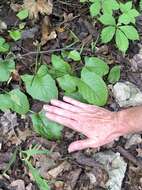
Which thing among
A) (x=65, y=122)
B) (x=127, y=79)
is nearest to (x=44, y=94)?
(x=65, y=122)

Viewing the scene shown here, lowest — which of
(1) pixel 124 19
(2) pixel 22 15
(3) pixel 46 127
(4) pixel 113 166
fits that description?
(4) pixel 113 166

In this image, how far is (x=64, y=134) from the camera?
2.63 m

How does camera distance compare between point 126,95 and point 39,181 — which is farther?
point 126,95

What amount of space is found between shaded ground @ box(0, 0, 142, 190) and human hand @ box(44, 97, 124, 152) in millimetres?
130

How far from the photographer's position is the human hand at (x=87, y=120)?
2.43 m

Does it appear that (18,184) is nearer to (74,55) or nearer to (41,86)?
(41,86)

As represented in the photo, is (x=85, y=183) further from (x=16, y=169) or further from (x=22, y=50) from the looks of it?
(x=22, y=50)

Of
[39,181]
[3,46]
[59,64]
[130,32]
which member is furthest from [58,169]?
[130,32]

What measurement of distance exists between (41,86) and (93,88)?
0.32 m

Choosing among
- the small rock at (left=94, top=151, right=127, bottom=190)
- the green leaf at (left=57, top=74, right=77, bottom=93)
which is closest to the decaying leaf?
the green leaf at (left=57, top=74, right=77, bottom=93)

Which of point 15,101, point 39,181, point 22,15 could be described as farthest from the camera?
point 22,15

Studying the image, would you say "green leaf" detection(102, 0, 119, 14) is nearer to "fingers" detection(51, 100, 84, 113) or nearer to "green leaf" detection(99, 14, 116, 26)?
"green leaf" detection(99, 14, 116, 26)

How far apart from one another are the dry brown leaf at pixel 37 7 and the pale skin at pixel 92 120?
2.24 feet

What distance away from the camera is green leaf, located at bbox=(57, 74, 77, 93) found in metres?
2.60
